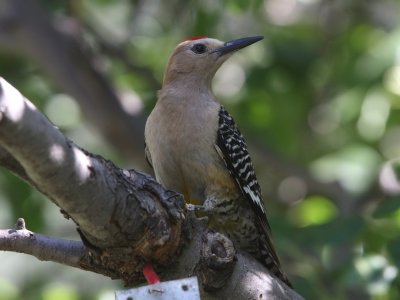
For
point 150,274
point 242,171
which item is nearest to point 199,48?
point 242,171

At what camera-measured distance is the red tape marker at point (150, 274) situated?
3.79 m

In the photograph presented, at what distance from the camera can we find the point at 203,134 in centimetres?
581

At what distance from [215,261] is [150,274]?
310 millimetres

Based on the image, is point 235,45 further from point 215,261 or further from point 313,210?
point 215,261

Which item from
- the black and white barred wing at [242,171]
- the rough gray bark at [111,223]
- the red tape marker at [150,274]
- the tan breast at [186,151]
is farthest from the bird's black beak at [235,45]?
the red tape marker at [150,274]

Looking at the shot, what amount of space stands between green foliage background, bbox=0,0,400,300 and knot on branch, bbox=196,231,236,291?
7.27ft

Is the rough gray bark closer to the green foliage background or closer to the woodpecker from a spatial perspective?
the woodpecker

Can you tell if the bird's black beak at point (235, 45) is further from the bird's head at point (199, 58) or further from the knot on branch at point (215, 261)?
the knot on branch at point (215, 261)

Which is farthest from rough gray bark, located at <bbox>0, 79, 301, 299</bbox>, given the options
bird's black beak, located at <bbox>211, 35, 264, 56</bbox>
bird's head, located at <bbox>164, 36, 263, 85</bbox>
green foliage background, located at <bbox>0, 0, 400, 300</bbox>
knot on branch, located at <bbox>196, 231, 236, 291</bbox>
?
bird's black beak, located at <bbox>211, 35, 264, 56</bbox>

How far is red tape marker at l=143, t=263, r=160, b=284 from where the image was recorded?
3.79 m

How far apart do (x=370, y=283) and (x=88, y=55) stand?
4687 mm

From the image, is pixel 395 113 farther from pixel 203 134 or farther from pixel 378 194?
pixel 203 134

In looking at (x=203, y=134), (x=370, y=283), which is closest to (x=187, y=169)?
(x=203, y=134)

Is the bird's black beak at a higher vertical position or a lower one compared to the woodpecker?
higher
